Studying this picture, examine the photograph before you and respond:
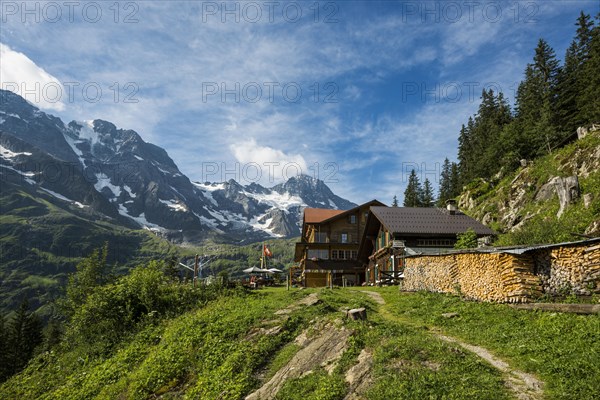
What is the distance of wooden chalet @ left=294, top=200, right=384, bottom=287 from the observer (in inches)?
2442

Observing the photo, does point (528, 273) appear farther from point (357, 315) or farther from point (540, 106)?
point (540, 106)

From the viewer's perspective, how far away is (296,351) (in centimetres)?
1391

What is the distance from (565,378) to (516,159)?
61.1 metres

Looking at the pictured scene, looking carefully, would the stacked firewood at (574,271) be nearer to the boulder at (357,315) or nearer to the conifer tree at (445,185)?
the boulder at (357,315)

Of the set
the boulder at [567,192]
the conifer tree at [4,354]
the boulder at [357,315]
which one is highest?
the boulder at [567,192]

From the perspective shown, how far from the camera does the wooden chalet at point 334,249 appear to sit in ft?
204

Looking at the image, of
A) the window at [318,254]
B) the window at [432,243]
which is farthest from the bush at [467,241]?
the window at [318,254]

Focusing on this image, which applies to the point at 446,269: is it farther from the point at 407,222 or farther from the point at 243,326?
the point at 407,222

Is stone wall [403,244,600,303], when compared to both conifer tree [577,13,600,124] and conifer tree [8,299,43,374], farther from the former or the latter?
conifer tree [8,299,43,374]

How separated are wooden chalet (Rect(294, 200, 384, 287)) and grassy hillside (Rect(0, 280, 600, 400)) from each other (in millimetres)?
37210

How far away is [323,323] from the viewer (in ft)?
50.5

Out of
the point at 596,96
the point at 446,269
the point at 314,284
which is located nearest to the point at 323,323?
the point at 446,269

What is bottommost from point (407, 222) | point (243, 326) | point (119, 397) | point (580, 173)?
point (119, 397)

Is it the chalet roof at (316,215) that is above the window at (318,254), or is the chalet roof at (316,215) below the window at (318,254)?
above
